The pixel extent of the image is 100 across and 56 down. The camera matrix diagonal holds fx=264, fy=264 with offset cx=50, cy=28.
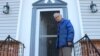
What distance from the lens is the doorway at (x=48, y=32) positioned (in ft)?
21.5

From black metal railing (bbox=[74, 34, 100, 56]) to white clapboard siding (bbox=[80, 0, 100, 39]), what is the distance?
430 mm

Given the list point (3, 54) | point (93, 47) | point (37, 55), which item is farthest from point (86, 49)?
point (3, 54)

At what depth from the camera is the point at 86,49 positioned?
561 centimetres

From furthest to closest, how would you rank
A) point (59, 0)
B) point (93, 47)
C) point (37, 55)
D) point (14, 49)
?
1. point (59, 0)
2. point (37, 55)
3. point (14, 49)
4. point (93, 47)

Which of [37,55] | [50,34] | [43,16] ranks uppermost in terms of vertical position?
[43,16]

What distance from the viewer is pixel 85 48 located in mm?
5648

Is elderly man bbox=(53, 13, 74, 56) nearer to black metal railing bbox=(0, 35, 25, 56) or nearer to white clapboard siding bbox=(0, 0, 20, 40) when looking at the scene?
black metal railing bbox=(0, 35, 25, 56)

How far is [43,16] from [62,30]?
1248 millimetres

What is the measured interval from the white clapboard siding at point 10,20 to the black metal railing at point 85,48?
151cm

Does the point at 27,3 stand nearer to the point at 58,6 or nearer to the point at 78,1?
the point at 58,6

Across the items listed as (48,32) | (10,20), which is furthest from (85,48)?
(10,20)

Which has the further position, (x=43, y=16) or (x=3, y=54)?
(x=43, y=16)

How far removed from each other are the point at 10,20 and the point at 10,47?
86cm

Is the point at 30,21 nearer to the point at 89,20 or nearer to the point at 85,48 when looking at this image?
the point at 89,20
